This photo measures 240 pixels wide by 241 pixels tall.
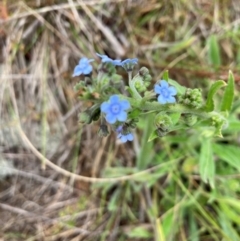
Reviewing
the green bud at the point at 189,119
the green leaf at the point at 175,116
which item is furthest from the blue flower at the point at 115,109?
the green bud at the point at 189,119

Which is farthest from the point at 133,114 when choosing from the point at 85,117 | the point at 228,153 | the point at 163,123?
the point at 228,153

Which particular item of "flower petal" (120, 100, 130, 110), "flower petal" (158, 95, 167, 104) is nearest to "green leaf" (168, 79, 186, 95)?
"flower petal" (158, 95, 167, 104)

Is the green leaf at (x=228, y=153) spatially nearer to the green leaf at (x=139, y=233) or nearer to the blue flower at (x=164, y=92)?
the green leaf at (x=139, y=233)

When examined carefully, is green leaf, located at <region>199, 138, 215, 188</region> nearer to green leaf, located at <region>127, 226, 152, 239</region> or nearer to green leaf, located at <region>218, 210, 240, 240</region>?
green leaf, located at <region>218, 210, 240, 240</region>

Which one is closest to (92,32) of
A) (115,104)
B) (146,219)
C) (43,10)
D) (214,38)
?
(43,10)

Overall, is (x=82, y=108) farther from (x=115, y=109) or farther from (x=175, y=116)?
(x=115, y=109)
